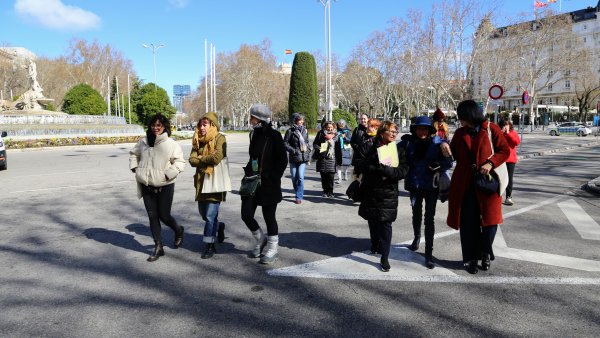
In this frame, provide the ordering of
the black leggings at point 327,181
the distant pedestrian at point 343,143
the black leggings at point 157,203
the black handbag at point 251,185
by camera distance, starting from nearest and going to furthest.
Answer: the black handbag at point 251,185 < the black leggings at point 157,203 < the black leggings at point 327,181 < the distant pedestrian at point 343,143

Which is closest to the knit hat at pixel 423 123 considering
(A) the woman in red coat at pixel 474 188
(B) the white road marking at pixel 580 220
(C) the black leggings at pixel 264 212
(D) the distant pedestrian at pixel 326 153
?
(A) the woman in red coat at pixel 474 188

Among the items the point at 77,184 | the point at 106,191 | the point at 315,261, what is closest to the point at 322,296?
the point at 315,261

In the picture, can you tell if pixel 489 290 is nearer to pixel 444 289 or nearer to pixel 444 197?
pixel 444 289

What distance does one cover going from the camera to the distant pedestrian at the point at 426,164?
4.71 m

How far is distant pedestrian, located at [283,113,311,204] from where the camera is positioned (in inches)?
322

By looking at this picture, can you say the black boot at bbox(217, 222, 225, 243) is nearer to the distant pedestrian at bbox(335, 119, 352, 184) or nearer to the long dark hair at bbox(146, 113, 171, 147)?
the long dark hair at bbox(146, 113, 171, 147)

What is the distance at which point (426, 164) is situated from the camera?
479 cm

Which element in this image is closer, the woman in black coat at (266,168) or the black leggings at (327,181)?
the woman in black coat at (266,168)

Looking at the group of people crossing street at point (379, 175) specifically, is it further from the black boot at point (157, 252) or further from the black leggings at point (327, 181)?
the black leggings at point (327, 181)

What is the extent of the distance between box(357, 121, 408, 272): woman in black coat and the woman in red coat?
22.5 inches

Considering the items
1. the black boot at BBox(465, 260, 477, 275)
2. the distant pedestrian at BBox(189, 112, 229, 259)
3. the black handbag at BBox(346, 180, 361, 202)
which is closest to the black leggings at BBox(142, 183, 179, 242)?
the distant pedestrian at BBox(189, 112, 229, 259)

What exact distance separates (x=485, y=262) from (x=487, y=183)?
2.96ft

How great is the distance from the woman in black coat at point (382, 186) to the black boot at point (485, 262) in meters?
0.99

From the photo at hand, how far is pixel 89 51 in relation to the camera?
7931cm
